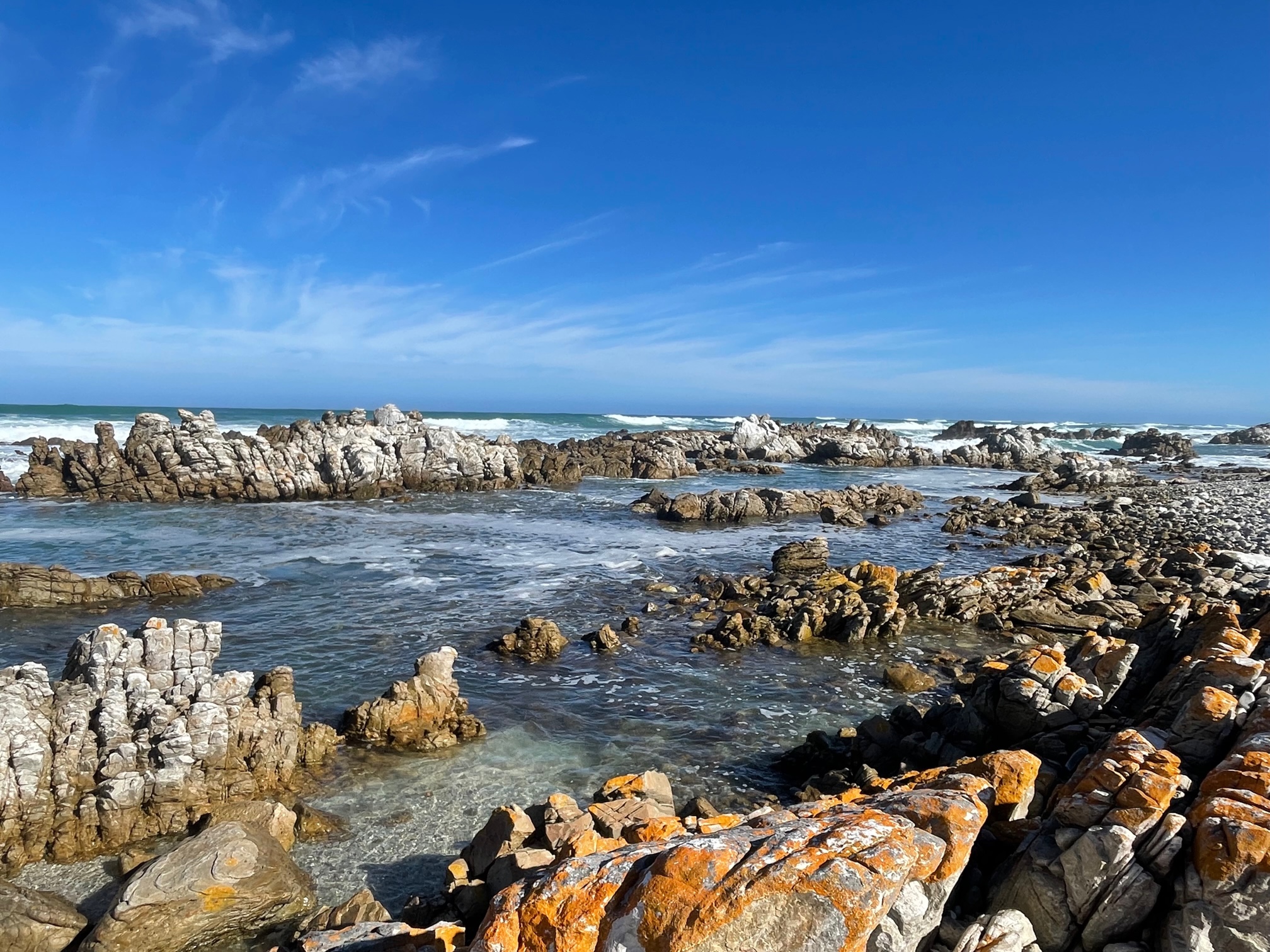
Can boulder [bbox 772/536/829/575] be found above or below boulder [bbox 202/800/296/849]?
above

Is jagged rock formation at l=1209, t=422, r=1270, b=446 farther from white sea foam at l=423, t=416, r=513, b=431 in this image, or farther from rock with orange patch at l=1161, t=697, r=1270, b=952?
rock with orange patch at l=1161, t=697, r=1270, b=952

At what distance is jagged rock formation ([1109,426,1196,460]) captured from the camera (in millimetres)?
87000

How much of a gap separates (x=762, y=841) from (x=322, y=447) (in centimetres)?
4701

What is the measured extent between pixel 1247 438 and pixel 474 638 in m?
141

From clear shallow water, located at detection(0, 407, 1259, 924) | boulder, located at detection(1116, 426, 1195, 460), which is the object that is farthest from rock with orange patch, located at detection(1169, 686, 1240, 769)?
boulder, located at detection(1116, 426, 1195, 460)

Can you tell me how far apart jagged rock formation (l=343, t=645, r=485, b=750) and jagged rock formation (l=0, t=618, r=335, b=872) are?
2.24 feet

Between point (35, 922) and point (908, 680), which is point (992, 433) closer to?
point (908, 680)

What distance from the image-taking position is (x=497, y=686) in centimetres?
1581

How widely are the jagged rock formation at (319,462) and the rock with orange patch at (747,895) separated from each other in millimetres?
42835

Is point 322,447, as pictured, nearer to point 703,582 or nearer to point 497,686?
point 703,582

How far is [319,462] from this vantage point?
151 ft

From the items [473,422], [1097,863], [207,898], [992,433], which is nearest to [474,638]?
[207,898]

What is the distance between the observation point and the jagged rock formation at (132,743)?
953 cm

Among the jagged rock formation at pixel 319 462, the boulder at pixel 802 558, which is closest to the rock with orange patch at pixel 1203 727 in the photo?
the boulder at pixel 802 558
